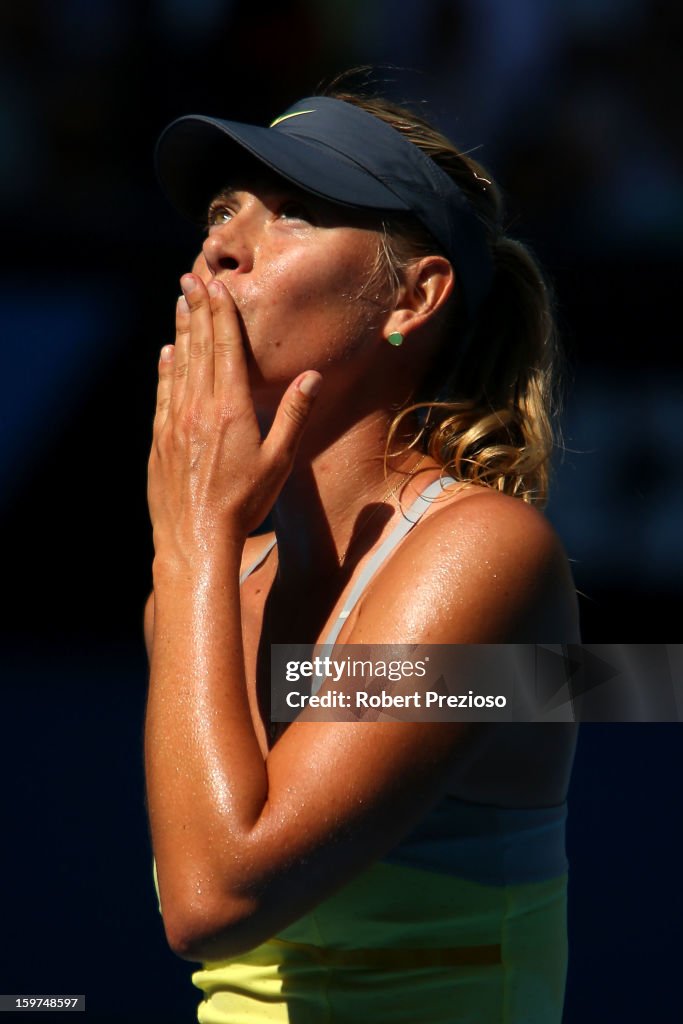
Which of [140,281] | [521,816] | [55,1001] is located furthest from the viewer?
[140,281]

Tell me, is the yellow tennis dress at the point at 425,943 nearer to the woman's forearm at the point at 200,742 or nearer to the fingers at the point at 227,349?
the woman's forearm at the point at 200,742

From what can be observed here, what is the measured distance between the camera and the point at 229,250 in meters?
1.40

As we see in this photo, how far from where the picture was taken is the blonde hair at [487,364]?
58.5 inches

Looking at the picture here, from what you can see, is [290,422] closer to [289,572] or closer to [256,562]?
[289,572]

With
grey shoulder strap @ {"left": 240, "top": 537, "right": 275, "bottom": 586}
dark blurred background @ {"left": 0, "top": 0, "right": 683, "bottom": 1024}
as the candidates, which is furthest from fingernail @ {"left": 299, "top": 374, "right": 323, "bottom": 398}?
dark blurred background @ {"left": 0, "top": 0, "right": 683, "bottom": 1024}

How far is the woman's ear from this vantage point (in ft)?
4.80

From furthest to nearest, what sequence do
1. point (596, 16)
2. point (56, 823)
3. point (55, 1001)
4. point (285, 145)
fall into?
1. point (596, 16)
2. point (56, 823)
3. point (55, 1001)
4. point (285, 145)

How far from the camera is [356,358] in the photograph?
1.43 m

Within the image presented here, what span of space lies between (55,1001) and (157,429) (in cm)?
171

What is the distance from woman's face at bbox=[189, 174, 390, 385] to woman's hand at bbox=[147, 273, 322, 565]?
35mm

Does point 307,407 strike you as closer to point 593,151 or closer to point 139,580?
point 139,580

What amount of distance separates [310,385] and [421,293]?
0.83ft

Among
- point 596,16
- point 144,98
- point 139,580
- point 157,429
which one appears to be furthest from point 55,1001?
point 596,16

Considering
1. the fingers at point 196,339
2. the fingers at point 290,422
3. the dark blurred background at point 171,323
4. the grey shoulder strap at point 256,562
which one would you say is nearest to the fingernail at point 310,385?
the fingers at point 290,422
